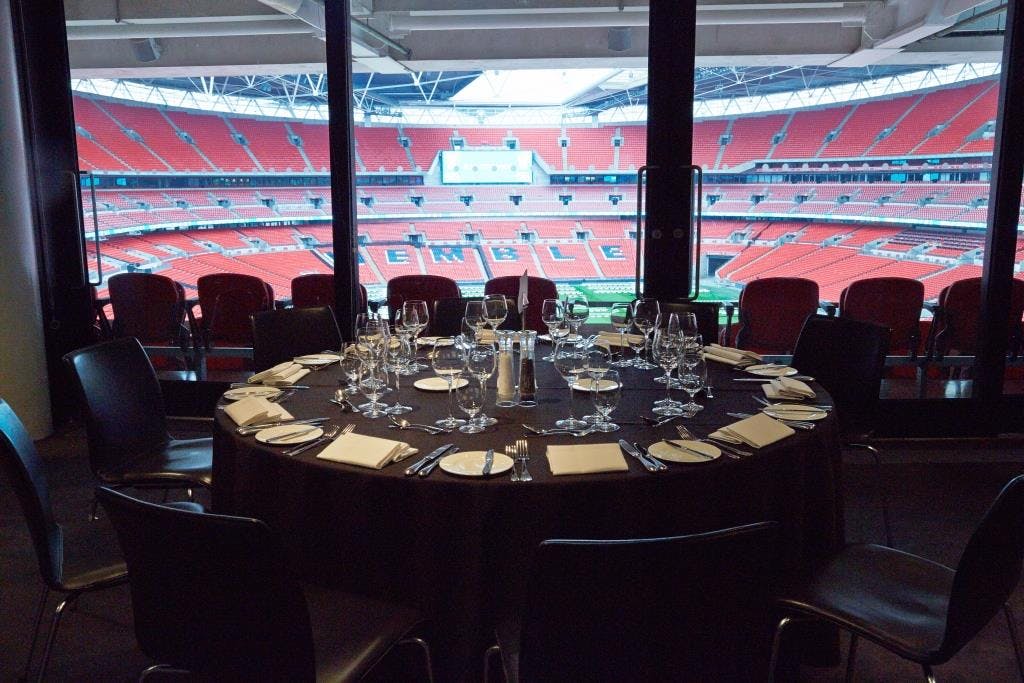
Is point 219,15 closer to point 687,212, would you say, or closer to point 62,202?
point 62,202

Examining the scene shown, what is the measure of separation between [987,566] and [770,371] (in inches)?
49.1

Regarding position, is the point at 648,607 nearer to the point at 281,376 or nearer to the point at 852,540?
the point at 281,376

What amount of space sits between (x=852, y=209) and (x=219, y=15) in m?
15.9

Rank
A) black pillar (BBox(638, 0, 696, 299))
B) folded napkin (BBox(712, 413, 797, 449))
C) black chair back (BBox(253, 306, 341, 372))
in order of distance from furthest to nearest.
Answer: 1. black pillar (BBox(638, 0, 696, 299))
2. black chair back (BBox(253, 306, 341, 372))
3. folded napkin (BBox(712, 413, 797, 449))

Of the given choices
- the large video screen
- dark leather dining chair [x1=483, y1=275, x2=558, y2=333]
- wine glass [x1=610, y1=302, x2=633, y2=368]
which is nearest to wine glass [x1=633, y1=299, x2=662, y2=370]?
wine glass [x1=610, y1=302, x2=633, y2=368]

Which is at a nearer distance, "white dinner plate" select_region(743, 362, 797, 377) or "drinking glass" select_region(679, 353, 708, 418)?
"drinking glass" select_region(679, 353, 708, 418)

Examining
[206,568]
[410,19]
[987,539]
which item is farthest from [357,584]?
[410,19]

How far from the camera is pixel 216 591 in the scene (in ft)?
3.74

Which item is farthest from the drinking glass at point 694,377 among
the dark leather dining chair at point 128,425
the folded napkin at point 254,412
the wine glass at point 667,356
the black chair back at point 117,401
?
the black chair back at point 117,401

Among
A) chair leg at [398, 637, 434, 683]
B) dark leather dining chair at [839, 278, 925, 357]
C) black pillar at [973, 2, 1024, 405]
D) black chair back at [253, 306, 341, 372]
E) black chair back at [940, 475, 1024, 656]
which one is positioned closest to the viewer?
black chair back at [940, 475, 1024, 656]

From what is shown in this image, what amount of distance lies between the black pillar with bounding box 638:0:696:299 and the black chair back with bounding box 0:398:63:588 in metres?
3.16

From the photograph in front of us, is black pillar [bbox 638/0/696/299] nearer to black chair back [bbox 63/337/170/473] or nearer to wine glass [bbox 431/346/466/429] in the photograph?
wine glass [bbox 431/346/466/429]

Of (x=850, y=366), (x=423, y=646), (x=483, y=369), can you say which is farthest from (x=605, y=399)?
(x=850, y=366)

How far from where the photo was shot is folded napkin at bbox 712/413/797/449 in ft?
5.76
